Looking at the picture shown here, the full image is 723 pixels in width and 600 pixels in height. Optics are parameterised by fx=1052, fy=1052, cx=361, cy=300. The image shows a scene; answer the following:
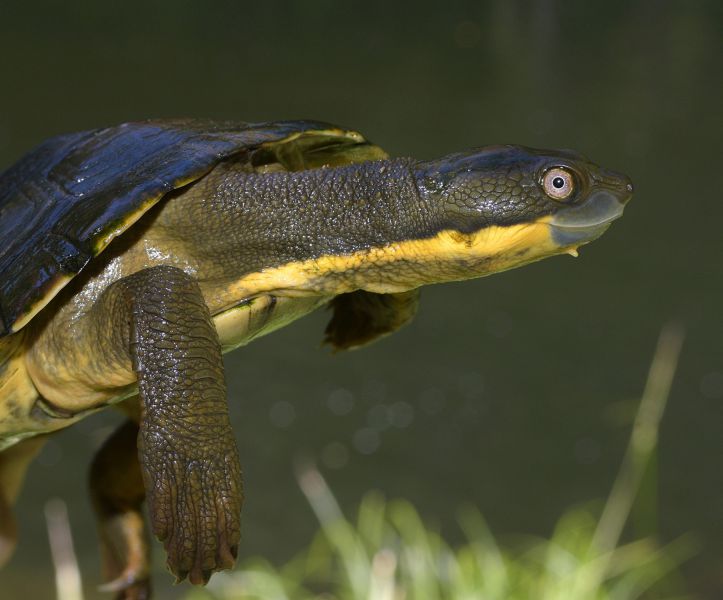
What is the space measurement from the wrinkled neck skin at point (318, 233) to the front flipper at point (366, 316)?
300 millimetres

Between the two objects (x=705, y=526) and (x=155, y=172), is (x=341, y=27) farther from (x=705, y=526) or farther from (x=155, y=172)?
(x=155, y=172)

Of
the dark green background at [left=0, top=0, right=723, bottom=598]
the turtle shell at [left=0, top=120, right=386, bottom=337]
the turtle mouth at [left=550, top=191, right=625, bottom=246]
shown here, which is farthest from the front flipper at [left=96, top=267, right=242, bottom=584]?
the dark green background at [left=0, top=0, right=723, bottom=598]

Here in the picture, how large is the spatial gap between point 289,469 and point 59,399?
5.43 meters

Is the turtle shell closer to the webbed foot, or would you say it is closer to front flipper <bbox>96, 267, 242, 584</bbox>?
front flipper <bbox>96, 267, 242, 584</bbox>

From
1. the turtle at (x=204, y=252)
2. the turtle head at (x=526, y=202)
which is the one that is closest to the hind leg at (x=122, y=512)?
the turtle at (x=204, y=252)

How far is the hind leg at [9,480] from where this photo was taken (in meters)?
2.83

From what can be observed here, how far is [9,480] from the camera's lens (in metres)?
2.88

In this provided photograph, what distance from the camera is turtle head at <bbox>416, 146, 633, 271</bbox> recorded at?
1.89 metres

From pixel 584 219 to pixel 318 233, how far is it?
1.64ft

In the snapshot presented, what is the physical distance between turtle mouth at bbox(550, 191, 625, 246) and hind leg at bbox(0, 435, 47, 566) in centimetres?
160

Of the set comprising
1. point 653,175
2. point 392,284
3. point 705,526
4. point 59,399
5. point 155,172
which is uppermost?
point 155,172

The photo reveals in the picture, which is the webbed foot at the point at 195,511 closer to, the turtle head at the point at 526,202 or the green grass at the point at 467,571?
the turtle head at the point at 526,202

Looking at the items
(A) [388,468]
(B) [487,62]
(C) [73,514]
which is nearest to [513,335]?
(A) [388,468]

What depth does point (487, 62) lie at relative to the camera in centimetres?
1805
